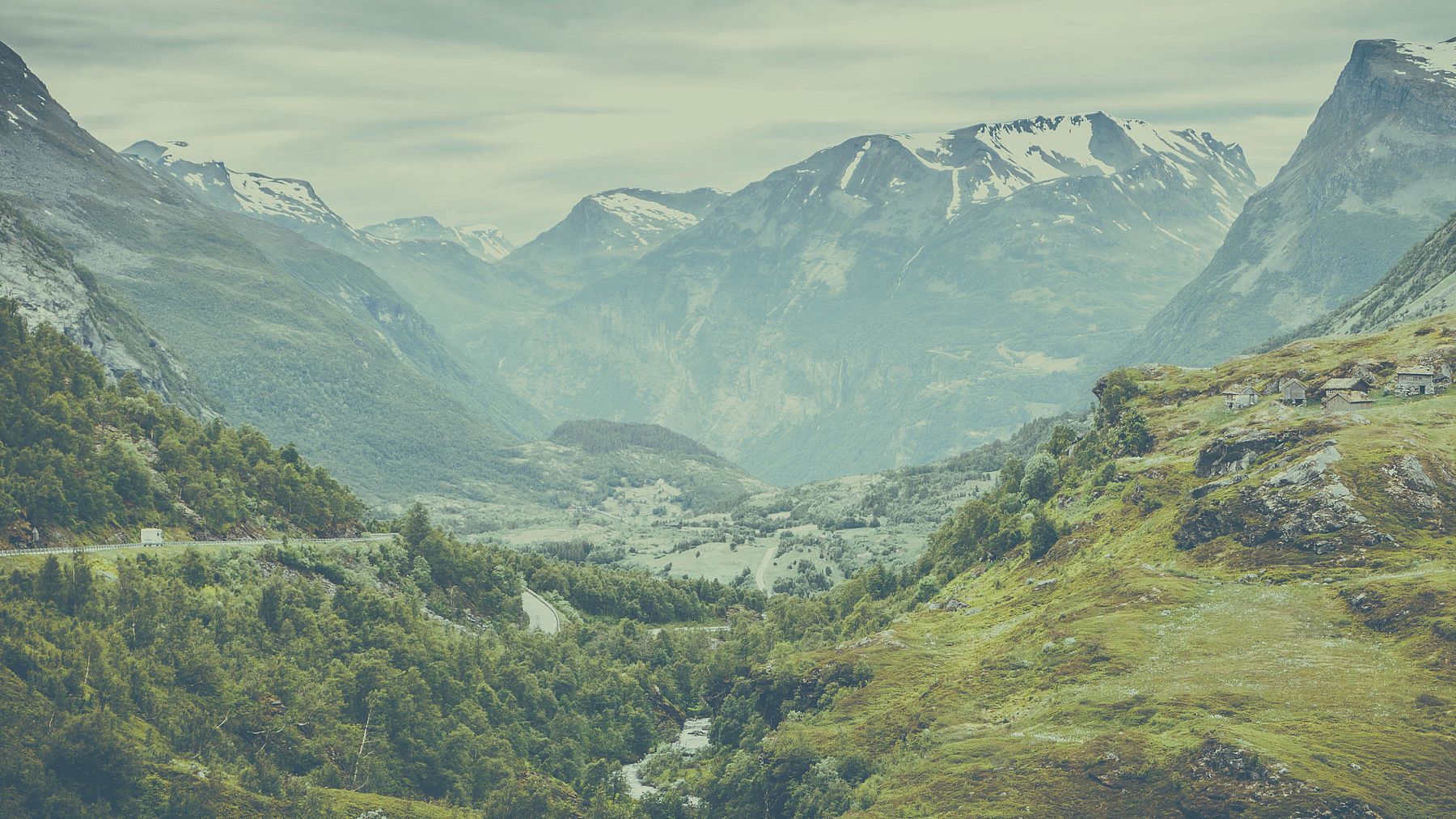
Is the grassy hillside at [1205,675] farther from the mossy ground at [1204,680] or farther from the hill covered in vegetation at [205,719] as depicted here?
the hill covered in vegetation at [205,719]

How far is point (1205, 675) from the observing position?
144 metres

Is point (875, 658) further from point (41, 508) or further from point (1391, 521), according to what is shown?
point (41, 508)

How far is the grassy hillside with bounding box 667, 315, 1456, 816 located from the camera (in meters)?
126

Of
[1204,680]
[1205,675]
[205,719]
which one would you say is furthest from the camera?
[205,719]

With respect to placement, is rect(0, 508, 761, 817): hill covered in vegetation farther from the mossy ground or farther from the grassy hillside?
the mossy ground

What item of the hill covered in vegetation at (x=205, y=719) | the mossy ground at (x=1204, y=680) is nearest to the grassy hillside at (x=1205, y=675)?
the mossy ground at (x=1204, y=680)

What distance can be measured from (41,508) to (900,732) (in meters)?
124

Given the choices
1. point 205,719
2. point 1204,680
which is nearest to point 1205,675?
point 1204,680

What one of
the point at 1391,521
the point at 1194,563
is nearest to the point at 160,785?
the point at 1194,563

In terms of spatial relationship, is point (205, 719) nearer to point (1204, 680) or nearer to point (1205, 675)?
point (1204, 680)

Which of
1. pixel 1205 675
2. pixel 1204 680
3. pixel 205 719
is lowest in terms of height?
pixel 205 719

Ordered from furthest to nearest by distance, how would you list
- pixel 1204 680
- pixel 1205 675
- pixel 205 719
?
pixel 205 719, pixel 1205 675, pixel 1204 680

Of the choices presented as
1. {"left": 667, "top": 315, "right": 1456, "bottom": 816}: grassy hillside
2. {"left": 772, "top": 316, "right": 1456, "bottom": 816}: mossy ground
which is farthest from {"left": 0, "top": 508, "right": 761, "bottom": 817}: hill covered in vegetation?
{"left": 772, "top": 316, "right": 1456, "bottom": 816}: mossy ground

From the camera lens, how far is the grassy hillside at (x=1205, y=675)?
12581cm
